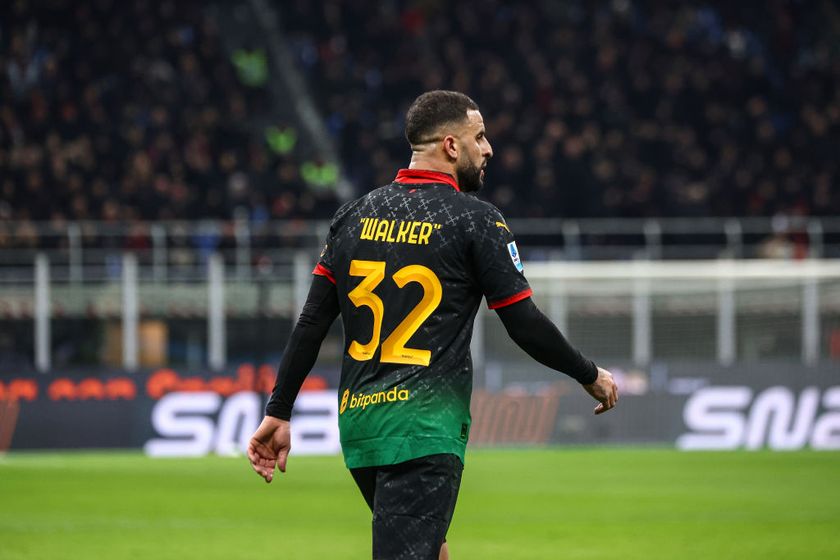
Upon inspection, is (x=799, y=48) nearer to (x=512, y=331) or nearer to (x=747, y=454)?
(x=747, y=454)

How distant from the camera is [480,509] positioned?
12.3 meters

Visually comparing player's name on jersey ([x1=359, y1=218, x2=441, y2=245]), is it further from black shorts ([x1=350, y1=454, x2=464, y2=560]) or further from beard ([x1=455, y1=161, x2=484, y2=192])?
black shorts ([x1=350, y1=454, x2=464, y2=560])

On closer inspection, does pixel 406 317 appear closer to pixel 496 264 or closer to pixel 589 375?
pixel 496 264

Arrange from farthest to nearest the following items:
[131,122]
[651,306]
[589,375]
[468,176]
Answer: [131,122] → [651,306] → [468,176] → [589,375]

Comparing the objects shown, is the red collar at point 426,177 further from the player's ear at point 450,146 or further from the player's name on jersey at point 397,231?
the player's name on jersey at point 397,231

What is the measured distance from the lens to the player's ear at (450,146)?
484cm

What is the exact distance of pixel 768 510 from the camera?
11.8 m

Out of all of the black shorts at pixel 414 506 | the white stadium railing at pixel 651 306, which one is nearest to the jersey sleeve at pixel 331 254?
the black shorts at pixel 414 506

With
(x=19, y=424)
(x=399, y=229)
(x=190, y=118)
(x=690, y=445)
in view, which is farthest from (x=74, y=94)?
(x=399, y=229)

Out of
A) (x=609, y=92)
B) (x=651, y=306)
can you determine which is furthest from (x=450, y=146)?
(x=609, y=92)

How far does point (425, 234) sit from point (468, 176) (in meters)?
0.30

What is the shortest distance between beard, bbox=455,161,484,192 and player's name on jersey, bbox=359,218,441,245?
0.84ft

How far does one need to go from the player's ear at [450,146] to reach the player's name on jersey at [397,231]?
263mm

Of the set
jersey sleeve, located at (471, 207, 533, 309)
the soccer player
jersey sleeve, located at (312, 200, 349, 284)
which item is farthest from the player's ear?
jersey sleeve, located at (312, 200, 349, 284)
